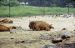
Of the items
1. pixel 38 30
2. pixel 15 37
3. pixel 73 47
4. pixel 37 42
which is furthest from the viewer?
pixel 38 30

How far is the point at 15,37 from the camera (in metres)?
11.1

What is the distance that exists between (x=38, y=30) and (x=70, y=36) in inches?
118

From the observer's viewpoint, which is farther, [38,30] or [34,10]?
[34,10]

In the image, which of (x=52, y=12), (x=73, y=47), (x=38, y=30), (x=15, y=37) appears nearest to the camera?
(x=73, y=47)

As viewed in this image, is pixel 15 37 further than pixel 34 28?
No

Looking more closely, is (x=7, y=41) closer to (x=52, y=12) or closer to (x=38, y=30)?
(x=38, y=30)

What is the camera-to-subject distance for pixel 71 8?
90.9 ft

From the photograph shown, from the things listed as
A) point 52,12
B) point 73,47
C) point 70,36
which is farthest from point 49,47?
point 52,12

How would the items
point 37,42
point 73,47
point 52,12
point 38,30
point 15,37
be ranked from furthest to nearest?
point 52,12 < point 38,30 < point 15,37 < point 37,42 < point 73,47

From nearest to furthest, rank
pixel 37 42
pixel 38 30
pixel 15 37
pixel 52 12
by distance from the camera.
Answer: pixel 37 42 < pixel 15 37 < pixel 38 30 < pixel 52 12

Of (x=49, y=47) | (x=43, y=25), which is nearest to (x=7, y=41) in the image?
(x=49, y=47)

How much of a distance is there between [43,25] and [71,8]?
1487cm

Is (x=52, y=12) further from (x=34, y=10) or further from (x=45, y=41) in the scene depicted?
(x=45, y=41)

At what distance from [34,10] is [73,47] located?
60.6 feet
